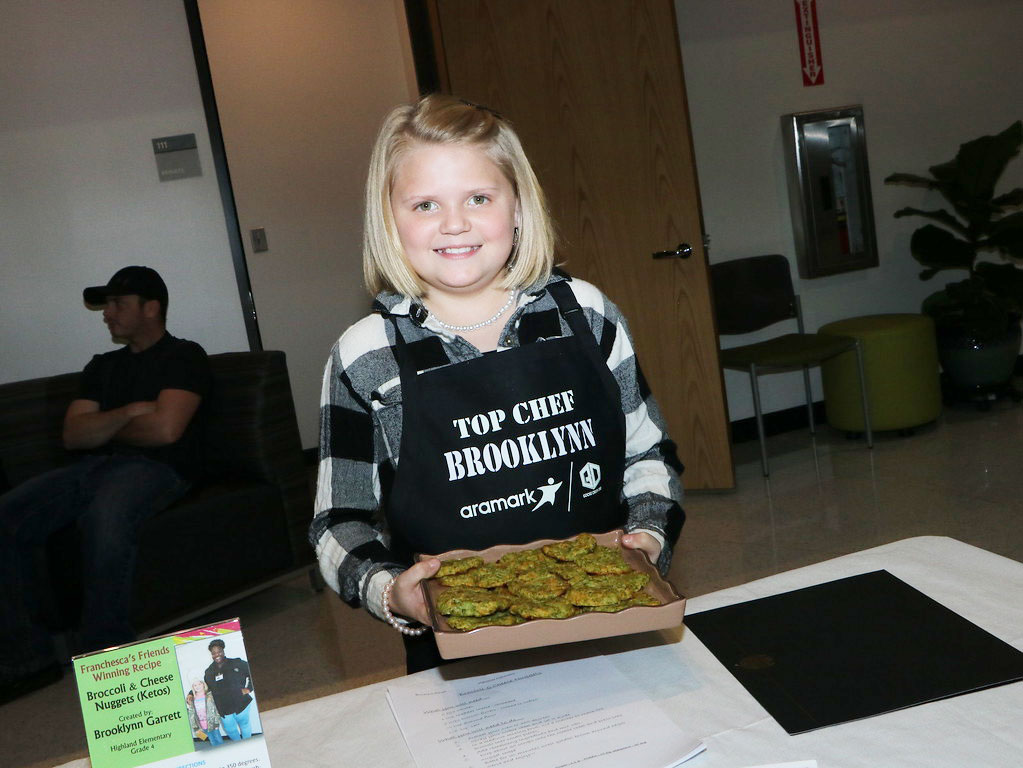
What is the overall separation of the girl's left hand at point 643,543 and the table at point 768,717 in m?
0.09

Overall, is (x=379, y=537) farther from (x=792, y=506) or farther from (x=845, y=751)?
(x=792, y=506)

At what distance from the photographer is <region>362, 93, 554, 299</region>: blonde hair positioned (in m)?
1.27

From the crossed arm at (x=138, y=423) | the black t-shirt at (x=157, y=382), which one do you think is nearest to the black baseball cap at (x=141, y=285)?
the black t-shirt at (x=157, y=382)

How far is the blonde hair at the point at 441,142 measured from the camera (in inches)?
50.1

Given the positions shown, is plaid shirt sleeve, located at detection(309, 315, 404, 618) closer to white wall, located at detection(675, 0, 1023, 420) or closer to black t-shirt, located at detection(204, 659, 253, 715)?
black t-shirt, located at detection(204, 659, 253, 715)

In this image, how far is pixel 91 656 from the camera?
86 cm

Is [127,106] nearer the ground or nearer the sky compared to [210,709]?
nearer the sky


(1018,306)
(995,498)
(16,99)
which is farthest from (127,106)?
(1018,306)

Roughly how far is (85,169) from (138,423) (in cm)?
153

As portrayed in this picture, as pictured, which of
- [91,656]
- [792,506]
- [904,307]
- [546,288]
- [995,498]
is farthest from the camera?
[904,307]

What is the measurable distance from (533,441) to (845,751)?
54 cm

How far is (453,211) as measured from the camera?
4.06 feet

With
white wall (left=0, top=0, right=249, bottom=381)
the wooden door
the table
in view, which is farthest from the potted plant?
the table

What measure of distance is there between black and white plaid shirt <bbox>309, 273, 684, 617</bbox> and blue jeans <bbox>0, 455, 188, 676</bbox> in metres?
2.04
